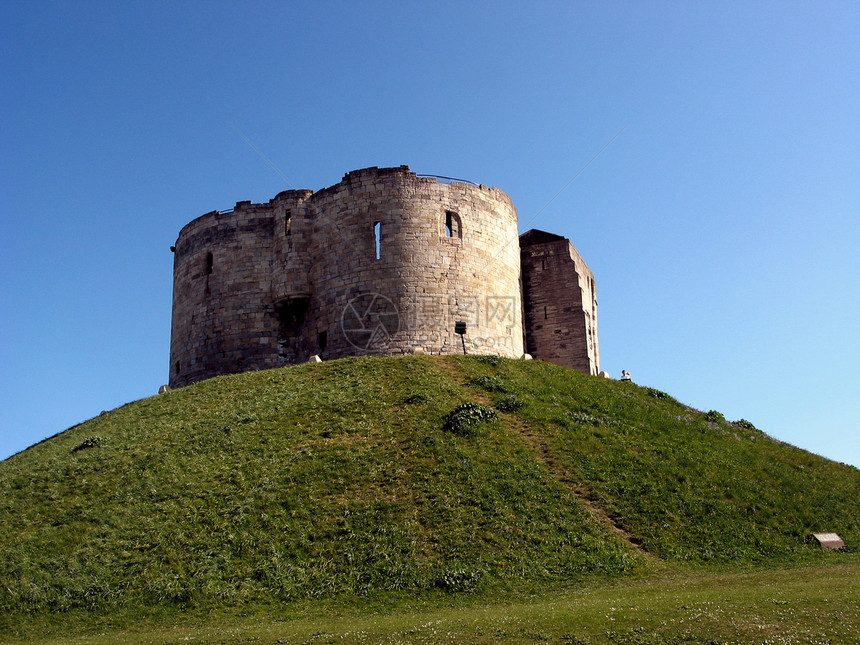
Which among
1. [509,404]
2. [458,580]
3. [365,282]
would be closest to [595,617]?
[458,580]

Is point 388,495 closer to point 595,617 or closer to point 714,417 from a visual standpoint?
point 595,617


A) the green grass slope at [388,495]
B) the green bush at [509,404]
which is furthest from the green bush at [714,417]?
the green bush at [509,404]

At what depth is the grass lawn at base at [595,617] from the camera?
11586 mm

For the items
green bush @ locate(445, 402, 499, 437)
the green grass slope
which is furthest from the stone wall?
green bush @ locate(445, 402, 499, 437)

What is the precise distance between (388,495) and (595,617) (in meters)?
7.22

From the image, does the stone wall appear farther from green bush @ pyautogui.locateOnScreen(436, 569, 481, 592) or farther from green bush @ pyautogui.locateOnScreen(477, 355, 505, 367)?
green bush @ pyautogui.locateOnScreen(436, 569, 481, 592)

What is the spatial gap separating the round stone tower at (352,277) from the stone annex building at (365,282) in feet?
0.14

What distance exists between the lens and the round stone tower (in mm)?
29780

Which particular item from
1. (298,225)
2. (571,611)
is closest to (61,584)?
(571,611)

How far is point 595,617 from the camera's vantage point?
1241 centimetres

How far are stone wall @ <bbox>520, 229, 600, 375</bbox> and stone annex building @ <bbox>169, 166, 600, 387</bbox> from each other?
0.06 m

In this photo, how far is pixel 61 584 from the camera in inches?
639

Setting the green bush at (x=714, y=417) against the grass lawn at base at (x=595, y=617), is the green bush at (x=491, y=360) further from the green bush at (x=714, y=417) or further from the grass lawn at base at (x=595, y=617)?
the grass lawn at base at (x=595, y=617)

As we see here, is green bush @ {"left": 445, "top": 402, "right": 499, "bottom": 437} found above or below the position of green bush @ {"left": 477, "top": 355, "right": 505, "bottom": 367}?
below
